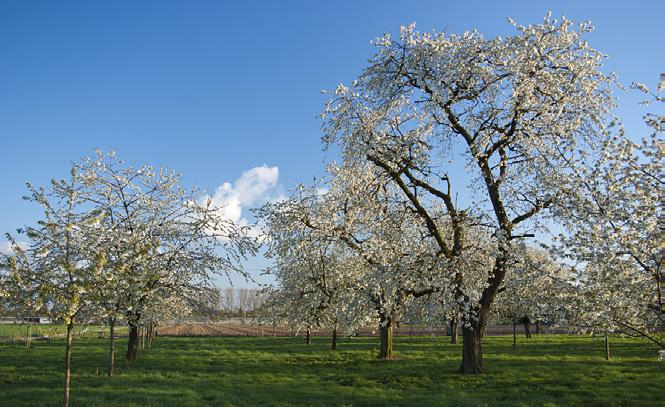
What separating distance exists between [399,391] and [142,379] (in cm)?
1042

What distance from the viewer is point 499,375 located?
67.9 ft

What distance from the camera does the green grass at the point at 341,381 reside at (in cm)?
1584

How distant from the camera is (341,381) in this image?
20.7 m

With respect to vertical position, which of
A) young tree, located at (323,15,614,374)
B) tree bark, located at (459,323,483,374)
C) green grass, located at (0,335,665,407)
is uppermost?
young tree, located at (323,15,614,374)

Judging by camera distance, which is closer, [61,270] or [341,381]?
[61,270]

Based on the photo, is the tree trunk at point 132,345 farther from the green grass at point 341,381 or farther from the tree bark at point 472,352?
the tree bark at point 472,352

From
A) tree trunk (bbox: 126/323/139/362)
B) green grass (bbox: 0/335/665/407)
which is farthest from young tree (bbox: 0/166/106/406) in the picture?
tree trunk (bbox: 126/323/139/362)

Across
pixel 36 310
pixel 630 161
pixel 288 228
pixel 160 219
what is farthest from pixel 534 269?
pixel 160 219

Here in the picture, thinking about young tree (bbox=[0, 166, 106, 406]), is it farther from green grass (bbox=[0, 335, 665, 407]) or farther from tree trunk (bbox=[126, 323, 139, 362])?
tree trunk (bbox=[126, 323, 139, 362])

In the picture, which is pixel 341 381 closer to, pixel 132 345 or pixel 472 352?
pixel 472 352

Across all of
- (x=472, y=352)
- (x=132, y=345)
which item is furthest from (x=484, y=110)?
(x=132, y=345)

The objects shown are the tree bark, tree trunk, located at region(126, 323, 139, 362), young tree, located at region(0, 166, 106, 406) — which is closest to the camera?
young tree, located at region(0, 166, 106, 406)

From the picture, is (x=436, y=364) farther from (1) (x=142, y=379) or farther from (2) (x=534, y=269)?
(1) (x=142, y=379)

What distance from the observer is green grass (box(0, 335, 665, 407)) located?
1584cm
